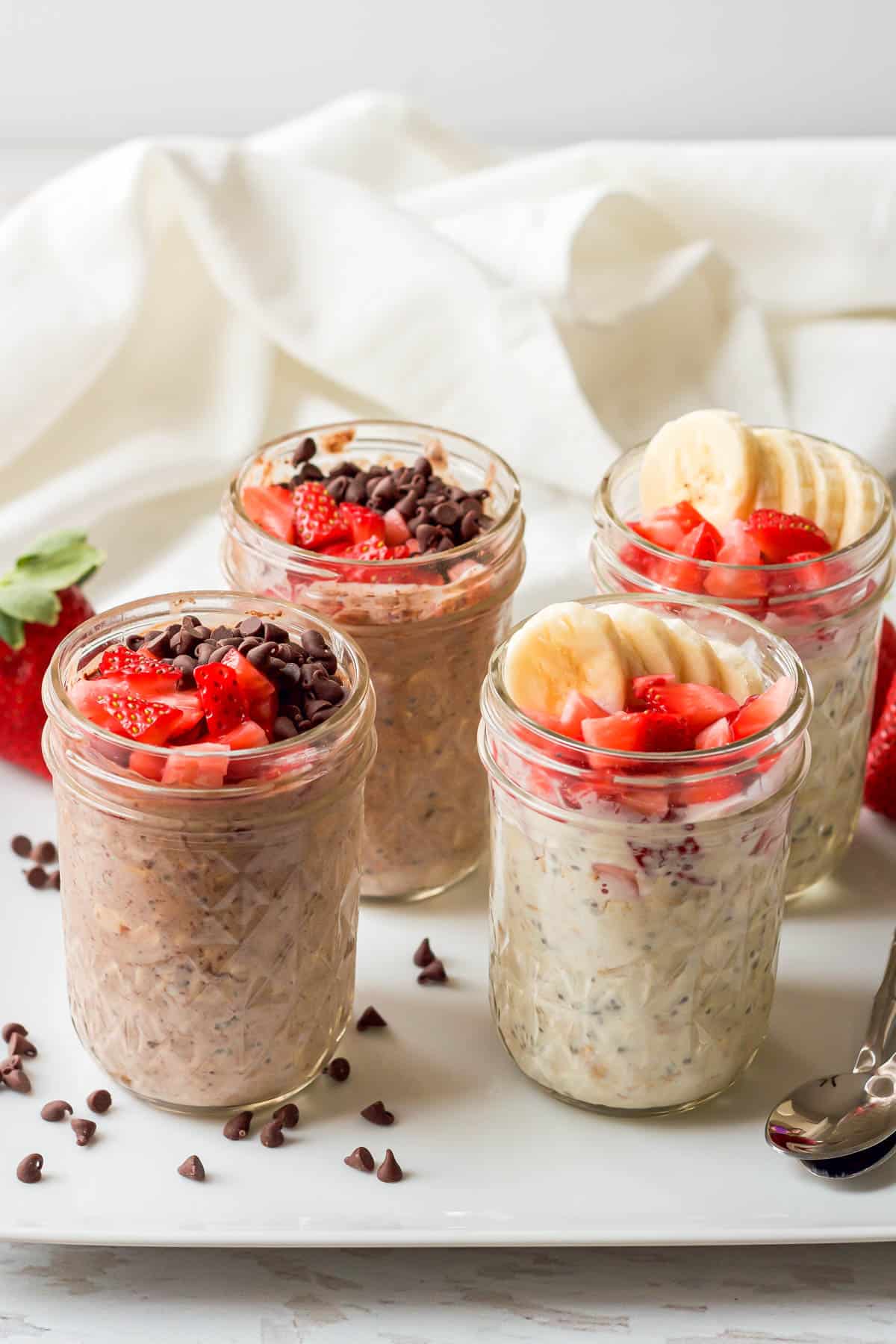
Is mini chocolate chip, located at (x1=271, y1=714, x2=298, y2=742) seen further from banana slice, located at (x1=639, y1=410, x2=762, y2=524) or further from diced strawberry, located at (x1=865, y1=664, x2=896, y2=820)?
diced strawberry, located at (x1=865, y1=664, x2=896, y2=820)

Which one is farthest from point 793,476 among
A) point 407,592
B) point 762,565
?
point 407,592

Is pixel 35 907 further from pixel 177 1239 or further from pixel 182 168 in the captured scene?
pixel 182 168

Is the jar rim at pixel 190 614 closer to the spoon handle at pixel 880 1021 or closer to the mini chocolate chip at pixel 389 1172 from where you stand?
the mini chocolate chip at pixel 389 1172

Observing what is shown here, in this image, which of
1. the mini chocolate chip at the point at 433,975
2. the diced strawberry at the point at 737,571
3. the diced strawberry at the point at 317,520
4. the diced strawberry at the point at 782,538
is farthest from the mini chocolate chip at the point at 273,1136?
the diced strawberry at the point at 782,538

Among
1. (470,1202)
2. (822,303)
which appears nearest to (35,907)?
(470,1202)

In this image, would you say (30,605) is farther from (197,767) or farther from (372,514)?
(197,767)

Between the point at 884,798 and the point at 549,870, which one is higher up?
the point at 549,870
